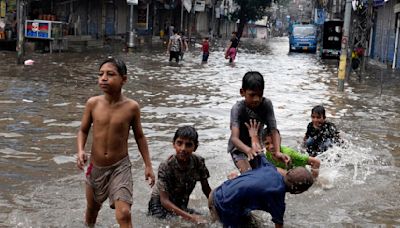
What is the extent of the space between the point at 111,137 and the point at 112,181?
334mm

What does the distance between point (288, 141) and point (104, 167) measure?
5.47 m

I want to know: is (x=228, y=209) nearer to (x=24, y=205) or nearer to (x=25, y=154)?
(x=24, y=205)

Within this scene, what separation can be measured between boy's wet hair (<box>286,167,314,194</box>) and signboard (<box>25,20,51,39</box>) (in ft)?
69.3

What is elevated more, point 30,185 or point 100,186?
point 100,186

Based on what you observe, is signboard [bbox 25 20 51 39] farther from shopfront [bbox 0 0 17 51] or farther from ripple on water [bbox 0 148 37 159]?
ripple on water [bbox 0 148 37 159]

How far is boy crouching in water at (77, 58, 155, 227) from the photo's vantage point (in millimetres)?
4332

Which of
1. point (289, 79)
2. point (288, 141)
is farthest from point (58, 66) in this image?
point (288, 141)

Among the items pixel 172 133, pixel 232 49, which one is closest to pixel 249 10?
pixel 232 49

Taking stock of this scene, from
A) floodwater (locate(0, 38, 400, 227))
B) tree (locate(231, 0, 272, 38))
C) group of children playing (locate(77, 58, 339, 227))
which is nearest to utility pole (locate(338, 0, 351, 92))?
floodwater (locate(0, 38, 400, 227))

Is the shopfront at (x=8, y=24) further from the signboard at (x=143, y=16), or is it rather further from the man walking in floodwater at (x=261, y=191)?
the man walking in floodwater at (x=261, y=191)

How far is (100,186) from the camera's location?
4457 mm

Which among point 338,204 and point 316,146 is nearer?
point 338,204

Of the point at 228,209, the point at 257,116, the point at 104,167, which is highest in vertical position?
the point at 257,116

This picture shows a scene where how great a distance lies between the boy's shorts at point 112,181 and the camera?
432 cm
